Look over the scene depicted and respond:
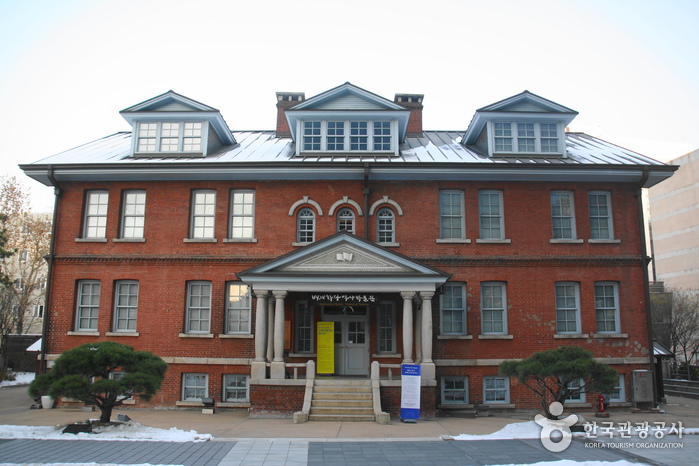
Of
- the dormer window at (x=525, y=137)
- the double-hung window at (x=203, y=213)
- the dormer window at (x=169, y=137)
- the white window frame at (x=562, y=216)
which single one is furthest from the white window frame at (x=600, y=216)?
the dormer window at (x=169, y=137)

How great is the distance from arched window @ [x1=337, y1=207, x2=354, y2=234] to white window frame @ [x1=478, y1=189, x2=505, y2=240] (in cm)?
492

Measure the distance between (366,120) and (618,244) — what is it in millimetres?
10974

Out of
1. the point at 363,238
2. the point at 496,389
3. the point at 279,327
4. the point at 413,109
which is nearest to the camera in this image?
the point at 279,327

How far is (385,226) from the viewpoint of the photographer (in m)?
20.6

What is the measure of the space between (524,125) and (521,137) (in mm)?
583

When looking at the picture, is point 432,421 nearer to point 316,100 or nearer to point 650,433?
point 650,433

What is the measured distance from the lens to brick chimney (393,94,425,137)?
25469 millimetres

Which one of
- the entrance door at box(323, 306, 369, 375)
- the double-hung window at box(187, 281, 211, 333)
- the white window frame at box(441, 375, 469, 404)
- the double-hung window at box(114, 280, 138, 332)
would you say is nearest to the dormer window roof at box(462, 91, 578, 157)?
the entrance door at box(323, 306, 369, 375)

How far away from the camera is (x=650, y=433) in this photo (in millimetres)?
14047

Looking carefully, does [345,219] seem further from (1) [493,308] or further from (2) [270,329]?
(1) [493,308]

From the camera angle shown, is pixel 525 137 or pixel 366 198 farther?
pixel 525 137

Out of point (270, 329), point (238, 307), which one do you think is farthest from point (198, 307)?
point (270, 329)

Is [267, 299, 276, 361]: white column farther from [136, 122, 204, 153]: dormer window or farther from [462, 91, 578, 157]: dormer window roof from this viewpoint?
[462, 91, 578, 157]: dormer window roof

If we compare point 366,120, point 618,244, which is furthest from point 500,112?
point 618,244
